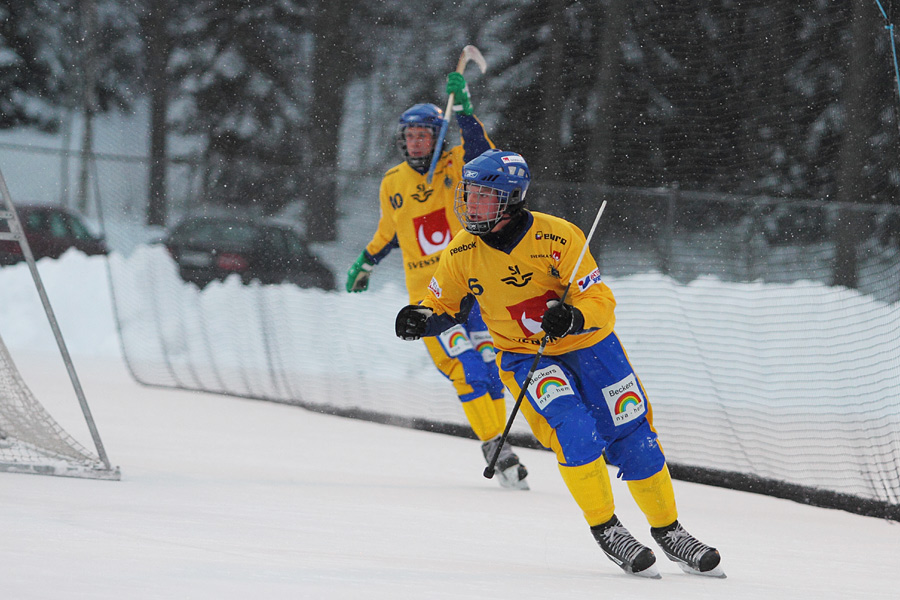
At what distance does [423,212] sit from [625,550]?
9.07 ft

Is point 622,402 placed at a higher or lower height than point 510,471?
higher

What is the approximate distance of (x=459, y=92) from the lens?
590 centimetres

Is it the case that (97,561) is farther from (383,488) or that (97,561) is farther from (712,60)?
(712,60)

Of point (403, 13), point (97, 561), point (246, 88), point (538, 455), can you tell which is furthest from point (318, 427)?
point (246, 88)

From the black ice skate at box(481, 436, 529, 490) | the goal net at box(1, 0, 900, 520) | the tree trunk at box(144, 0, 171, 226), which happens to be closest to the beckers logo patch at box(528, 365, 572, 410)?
the black ice skate at box(481, 436, 529, 490)

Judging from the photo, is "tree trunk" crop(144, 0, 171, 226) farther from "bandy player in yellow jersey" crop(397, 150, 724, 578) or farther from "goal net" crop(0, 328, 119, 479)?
"bandy player in yellow jersey" crop(397, 150, 724, 578)

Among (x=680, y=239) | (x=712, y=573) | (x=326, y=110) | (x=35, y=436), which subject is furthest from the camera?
(x=326, y=110)

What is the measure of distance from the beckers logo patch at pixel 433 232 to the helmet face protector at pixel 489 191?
2056mm

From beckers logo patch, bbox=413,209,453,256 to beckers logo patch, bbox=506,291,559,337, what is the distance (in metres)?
2.08

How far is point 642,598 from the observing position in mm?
3361

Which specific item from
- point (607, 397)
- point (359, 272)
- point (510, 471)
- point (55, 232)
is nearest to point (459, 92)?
point (359, 272)

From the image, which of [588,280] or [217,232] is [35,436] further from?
[217,232]

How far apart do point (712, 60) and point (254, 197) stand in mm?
4421

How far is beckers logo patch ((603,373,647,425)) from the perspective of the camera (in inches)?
157
